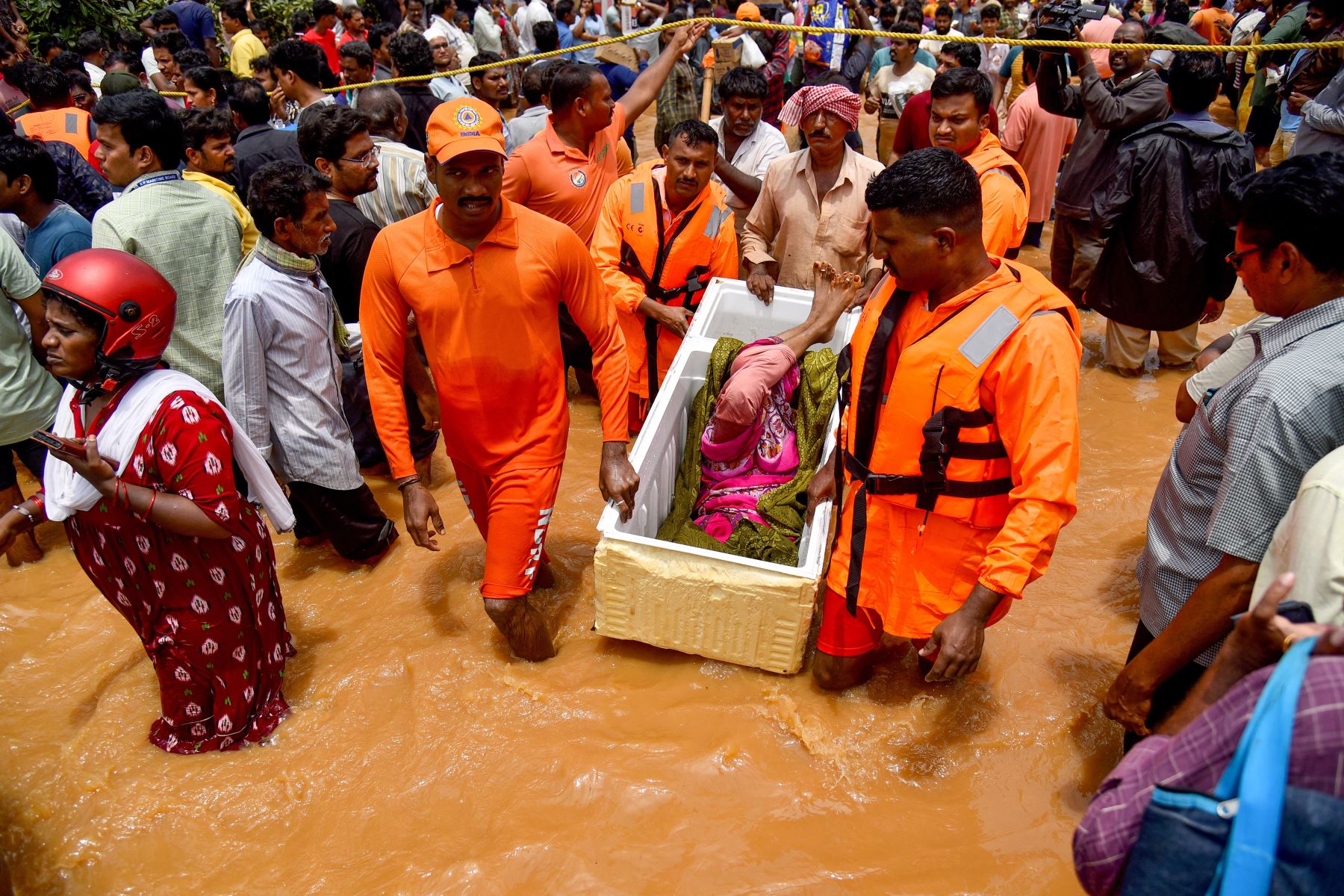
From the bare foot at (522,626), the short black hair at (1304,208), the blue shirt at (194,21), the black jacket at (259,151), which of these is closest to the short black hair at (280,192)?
the bare foot at (522,626)

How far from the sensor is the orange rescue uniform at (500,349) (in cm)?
283

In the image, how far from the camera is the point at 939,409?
2.40 m

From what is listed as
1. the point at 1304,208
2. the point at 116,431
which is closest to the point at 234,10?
the point at 116,431

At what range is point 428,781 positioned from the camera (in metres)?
2.82

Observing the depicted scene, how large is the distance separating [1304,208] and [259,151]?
4928 millimetres

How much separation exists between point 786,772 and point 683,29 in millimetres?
3671

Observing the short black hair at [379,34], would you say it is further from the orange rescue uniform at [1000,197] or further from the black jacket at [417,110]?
the orange rescue uniform at [1000,197]

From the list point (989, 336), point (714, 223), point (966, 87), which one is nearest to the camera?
point (989, 336)

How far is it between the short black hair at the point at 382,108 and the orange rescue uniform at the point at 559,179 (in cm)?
82

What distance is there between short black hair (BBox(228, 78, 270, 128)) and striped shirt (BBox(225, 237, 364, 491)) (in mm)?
2580

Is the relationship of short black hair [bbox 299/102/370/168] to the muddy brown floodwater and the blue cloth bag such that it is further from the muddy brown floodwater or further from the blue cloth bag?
the blue cloth bag

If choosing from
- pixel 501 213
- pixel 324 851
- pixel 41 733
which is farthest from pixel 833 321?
pixel 41 733

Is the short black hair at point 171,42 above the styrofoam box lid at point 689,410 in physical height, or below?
above

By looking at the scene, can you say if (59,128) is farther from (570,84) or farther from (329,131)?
(570,84)
